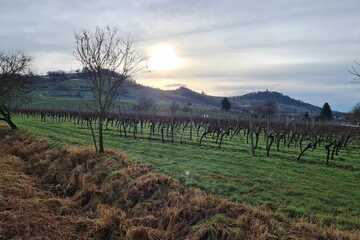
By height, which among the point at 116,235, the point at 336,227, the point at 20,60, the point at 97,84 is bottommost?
→ the point at 116,235

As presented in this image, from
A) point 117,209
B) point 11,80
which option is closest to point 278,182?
point 117,209

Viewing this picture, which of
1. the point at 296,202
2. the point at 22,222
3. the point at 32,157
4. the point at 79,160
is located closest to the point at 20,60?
the point at 32,157

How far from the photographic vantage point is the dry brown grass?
30.3 feet

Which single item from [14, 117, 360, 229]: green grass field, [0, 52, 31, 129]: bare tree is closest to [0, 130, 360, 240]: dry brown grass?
[14, 117, 360, 229]: green grass field

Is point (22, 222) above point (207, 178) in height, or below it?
below

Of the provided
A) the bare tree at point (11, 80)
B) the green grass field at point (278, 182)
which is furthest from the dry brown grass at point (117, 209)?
the bare tree at point (11, 80)

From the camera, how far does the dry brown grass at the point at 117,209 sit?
364 inches

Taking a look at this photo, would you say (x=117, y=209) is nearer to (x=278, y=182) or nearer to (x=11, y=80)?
(x=278, y=182)

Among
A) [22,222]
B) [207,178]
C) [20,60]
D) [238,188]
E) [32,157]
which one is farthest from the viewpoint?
[20,60]

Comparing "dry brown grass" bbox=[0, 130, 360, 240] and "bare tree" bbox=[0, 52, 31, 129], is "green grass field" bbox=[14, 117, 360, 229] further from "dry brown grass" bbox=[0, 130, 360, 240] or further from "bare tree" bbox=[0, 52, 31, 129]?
"bare tree" bbox=[0, 52, 31, 129]

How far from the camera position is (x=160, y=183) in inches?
516

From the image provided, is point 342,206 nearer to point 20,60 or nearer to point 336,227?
point 336,227

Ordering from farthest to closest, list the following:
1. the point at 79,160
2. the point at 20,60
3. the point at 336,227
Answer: the point at 20,60
the point at 79,160
the point at 336,227

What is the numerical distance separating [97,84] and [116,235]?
9.85m
